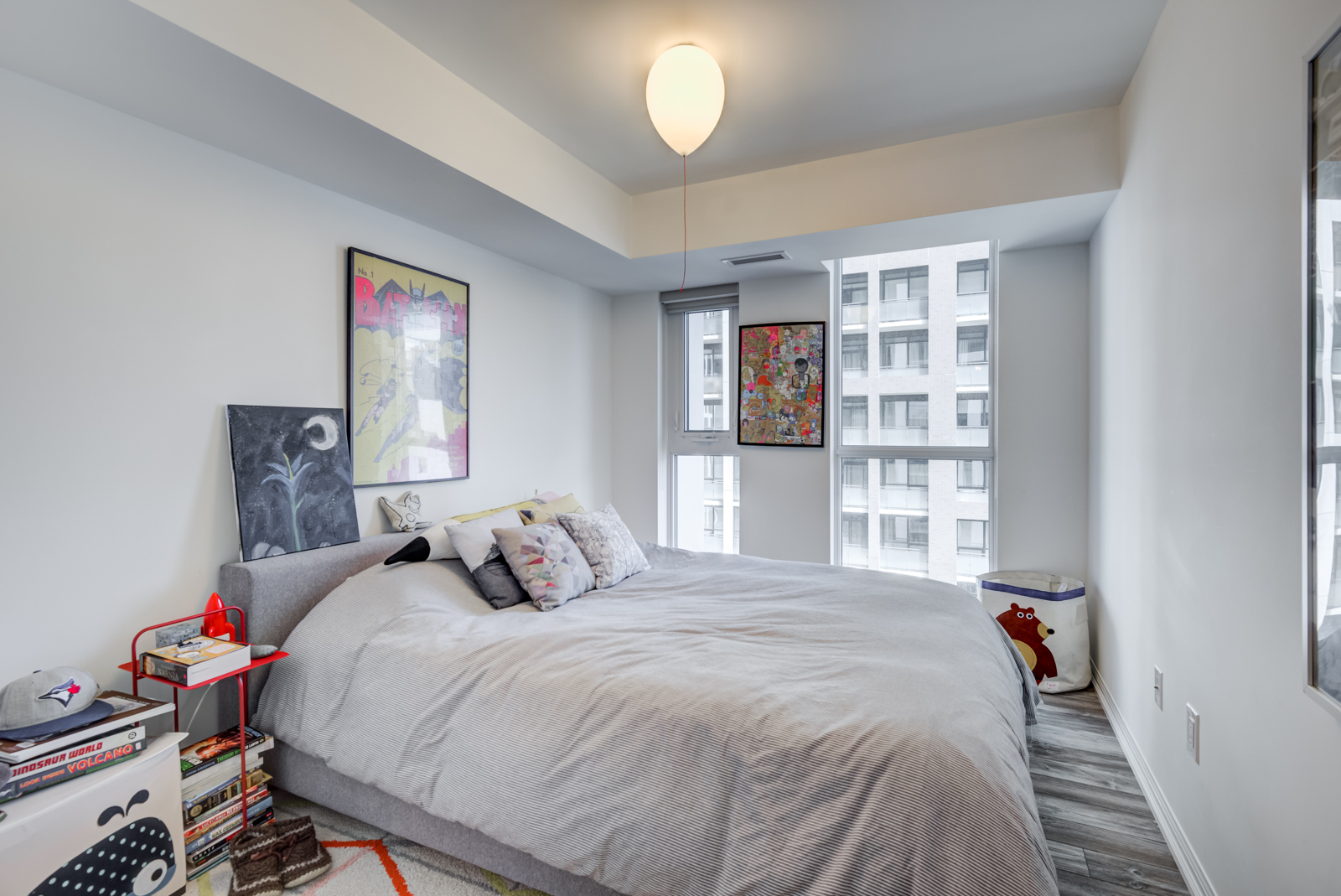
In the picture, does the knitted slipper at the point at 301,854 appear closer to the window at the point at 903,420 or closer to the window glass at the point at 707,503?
the window glass at the point at 707,503

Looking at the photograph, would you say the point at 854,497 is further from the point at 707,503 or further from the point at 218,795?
the point at 218,795

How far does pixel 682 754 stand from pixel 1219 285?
69.1 inches

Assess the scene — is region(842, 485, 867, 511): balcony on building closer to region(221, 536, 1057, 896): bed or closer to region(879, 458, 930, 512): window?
region(879, 458, 930, 512): window

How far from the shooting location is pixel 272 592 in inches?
84.2

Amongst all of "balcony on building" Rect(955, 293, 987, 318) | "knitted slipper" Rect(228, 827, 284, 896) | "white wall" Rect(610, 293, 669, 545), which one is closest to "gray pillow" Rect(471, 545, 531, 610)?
"knitted slipper" Rect(228, 827, 284, 896)

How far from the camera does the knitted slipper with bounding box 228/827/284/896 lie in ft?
5.40

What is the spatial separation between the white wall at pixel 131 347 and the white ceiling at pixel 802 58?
873 millimetres

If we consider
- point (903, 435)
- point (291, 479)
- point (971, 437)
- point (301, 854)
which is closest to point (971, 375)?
point (971, 437)

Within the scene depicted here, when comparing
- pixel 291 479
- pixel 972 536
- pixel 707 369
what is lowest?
pixel 972 536

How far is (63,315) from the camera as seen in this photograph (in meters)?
1.79

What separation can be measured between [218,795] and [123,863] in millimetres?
288

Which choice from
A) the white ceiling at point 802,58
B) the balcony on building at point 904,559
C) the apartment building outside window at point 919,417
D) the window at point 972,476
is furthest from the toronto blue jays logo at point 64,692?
the window at point 972,476

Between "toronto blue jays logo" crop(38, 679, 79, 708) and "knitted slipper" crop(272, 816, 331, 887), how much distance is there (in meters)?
0.67

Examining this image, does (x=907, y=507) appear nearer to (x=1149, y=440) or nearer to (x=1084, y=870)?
(x=1149, y=440)
